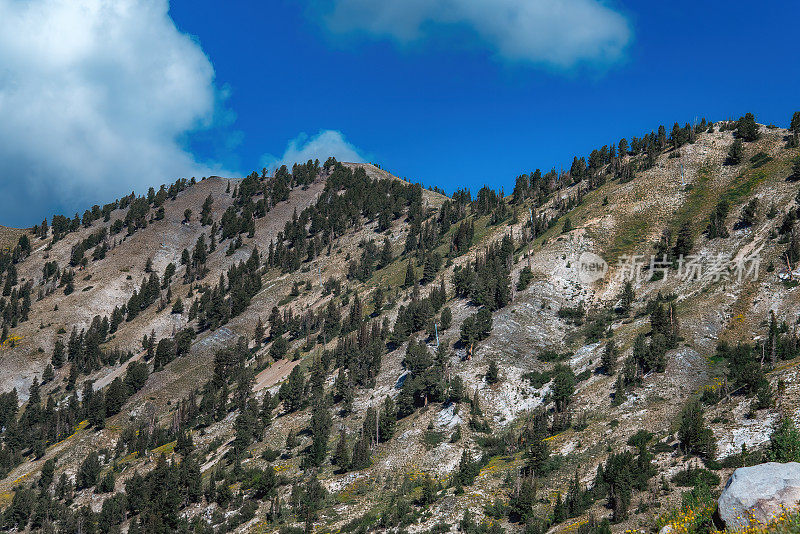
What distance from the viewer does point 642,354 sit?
55.0m

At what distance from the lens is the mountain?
41875 millimetres

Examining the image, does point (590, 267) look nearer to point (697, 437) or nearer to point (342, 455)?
point (697, 437)

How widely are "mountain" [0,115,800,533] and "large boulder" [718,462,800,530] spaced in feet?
21.8

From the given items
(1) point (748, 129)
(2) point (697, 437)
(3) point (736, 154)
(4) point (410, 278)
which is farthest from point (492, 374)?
(1) point (748, 129)

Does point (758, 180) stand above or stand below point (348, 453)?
above

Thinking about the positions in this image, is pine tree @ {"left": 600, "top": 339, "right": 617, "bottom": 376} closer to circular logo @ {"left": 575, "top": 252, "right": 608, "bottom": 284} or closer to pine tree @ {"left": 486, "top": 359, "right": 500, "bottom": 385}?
pine tree @ {"left": 486, "top": 359, "right": 500, "bottom": 385}

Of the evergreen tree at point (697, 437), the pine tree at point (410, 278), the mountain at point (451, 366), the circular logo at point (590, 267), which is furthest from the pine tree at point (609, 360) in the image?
the pine tree at point (410, 278)

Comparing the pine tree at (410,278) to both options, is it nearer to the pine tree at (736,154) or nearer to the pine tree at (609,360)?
the pine tree at (609,360)

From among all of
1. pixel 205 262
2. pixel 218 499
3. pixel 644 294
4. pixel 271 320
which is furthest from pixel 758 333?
pixel 205 262

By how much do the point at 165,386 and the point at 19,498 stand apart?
3290cm

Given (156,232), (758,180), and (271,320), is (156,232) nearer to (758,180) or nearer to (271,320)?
(271,320)

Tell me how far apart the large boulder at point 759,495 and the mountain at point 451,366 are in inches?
262

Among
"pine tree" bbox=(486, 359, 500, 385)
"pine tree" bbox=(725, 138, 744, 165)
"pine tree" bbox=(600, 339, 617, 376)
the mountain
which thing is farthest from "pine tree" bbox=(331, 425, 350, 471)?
"pine tree" bbox=(725, 138, 744, 165)

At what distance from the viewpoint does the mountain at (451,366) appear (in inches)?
1649
